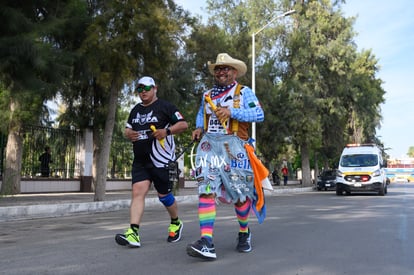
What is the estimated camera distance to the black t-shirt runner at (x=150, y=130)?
213 inches

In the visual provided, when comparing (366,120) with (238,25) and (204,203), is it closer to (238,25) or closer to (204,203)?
(238,25)

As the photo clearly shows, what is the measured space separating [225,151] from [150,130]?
110 cm

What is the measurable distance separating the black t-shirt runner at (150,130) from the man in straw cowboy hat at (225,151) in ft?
1.83

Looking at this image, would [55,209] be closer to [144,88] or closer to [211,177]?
[144,88]

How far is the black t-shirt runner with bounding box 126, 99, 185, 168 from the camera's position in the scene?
5414mm

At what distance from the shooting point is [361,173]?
19953 millimetres

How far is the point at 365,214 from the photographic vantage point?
9945mm

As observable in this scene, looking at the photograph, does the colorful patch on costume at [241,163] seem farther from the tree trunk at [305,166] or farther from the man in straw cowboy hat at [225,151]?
the tree trunk at [305,166]

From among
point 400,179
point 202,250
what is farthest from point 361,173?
point 400,179

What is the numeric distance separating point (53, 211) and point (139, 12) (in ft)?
18.9

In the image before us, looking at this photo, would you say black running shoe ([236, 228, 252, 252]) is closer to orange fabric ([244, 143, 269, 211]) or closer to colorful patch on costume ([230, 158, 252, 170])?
orange fabric ([244, 143, 269, 211])

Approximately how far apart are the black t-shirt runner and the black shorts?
0.17 feet

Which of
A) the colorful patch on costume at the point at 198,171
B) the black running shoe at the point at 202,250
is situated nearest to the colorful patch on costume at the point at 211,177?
the colorful patch on costume at the point at 198,171

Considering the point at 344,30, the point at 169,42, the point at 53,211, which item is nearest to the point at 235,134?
the point at 53,211
